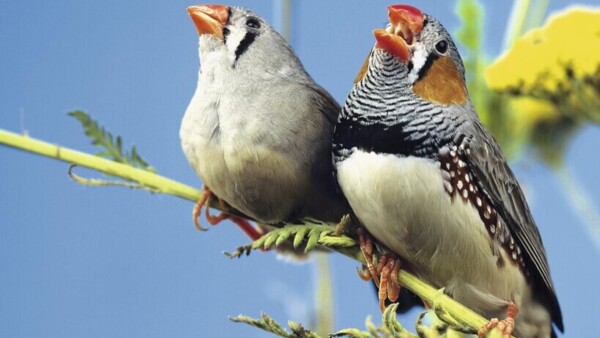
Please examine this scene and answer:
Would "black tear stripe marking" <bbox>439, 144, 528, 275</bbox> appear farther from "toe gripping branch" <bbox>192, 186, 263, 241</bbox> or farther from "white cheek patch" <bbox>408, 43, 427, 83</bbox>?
"toe gripping branch" <bbox>192, 186, 263, 241</bbox>

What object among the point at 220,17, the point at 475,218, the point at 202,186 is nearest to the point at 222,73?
the point at 220,17

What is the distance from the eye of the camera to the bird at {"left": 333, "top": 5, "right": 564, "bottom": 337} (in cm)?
150

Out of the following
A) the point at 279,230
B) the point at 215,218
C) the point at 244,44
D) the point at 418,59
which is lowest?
the point at 215,218

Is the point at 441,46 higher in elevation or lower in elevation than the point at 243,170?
higher

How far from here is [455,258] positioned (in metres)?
1.59

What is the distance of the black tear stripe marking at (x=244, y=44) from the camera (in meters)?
1.78

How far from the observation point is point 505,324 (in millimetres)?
1531

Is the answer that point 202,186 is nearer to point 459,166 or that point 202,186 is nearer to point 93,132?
point 93,132

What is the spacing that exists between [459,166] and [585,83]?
1.08 m

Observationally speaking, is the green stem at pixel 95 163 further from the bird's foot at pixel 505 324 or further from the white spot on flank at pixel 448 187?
the bird's foot at pixel 505 324

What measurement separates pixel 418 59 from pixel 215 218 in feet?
1.85

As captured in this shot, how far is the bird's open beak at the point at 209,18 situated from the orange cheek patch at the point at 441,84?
0.44 meters

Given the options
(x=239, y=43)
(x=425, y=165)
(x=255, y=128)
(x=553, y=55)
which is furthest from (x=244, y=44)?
(x=553, y=55)

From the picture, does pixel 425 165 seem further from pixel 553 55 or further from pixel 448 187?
pixel 553 55
